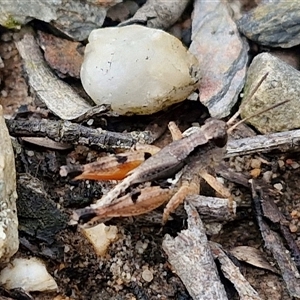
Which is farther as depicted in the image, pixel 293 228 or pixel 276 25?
pixel 276 25

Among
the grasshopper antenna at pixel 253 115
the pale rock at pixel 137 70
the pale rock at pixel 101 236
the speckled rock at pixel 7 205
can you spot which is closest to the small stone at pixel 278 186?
the grasshopper antenna at pixel 253 115

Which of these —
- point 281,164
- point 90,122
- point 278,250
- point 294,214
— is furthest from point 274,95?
point 90,122

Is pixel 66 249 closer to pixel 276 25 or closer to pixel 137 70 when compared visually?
pixel 137 70

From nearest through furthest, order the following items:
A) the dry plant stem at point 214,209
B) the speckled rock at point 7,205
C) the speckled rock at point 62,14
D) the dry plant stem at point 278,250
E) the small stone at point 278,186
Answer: the speckled rock at point 7,205 → the dry plant stem at point 278,250 → the dry plant stem at point 214,209 → the small stone at point 278,186 → the speckled rock at point 62,14

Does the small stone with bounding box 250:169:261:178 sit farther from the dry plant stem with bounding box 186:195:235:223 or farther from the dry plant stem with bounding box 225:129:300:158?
the dry plant stem with bounding box 186:195:235:223

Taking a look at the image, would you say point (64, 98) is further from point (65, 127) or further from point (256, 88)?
point (256, 88)

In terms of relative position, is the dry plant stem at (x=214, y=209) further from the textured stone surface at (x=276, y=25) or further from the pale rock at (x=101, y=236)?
the textured stone surface at (x=276, y=25)

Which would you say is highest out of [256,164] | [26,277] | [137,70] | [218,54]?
[137,70]
